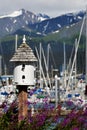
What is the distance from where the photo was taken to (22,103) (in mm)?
12492

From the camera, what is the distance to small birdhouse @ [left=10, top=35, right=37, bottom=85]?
1653 cm

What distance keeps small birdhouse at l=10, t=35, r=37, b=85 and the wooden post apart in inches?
11.7

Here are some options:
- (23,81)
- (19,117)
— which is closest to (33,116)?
(19,117)

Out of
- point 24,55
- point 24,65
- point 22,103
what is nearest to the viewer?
point 22,103

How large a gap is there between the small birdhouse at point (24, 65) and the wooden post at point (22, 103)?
0.98 ft

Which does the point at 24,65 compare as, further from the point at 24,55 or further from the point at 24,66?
the point at 24,55

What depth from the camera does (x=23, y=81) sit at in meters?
16.5

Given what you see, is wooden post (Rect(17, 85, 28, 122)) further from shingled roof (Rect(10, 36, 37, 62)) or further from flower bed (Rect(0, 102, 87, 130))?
shingled roof (Rect(10, 36, 37, 62))

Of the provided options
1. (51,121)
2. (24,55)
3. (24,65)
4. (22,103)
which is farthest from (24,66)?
(51,121)

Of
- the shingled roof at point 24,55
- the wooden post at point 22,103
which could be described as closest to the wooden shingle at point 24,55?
the shingled roof at point 24,55

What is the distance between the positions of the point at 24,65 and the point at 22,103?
4.39 m

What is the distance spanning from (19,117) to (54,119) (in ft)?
2.61

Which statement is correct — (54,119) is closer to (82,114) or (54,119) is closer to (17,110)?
(82,114)

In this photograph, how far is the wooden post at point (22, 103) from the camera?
1105cm
